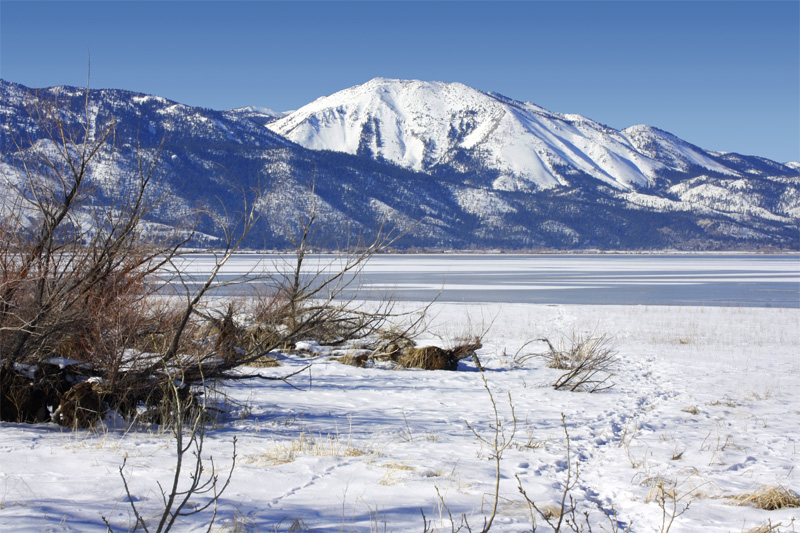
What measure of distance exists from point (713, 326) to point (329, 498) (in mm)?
17348

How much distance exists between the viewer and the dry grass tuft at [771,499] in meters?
4.52

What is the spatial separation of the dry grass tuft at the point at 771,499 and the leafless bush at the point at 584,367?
454cm

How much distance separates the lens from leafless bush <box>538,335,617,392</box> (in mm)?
9758

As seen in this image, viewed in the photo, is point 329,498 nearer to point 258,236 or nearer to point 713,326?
point 713,326

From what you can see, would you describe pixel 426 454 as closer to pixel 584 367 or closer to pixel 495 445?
pixel 495 445

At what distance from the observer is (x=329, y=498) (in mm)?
4262

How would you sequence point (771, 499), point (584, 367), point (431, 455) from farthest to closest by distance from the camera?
point (584, 367) < point (431, 455) < point (771, 499)

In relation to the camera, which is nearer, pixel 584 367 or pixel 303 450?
pixel 303 450

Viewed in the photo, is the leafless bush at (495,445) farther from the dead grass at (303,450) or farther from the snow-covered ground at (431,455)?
the dead grass at (303,450)

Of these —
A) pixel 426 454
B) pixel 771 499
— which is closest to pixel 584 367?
pixel 426 454

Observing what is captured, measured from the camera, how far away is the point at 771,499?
4535mm

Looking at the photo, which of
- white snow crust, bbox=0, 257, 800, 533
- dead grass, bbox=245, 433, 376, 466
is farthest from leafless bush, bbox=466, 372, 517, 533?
dead grass, bbox=245, 433, 376, 466

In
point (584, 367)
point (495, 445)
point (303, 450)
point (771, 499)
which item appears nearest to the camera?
point (495, 445)

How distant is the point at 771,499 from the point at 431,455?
2473mm
